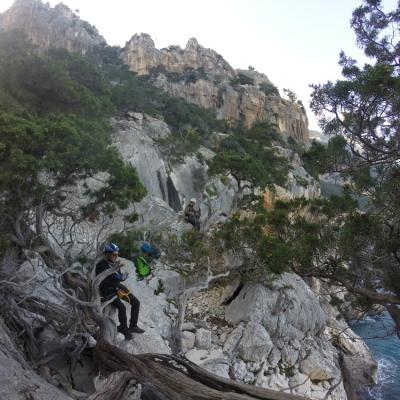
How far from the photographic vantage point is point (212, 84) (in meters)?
56.9

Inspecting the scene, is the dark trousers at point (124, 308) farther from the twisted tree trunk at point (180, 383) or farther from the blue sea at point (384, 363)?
the blue sea at point (384, 363)

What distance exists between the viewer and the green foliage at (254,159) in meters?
18.8

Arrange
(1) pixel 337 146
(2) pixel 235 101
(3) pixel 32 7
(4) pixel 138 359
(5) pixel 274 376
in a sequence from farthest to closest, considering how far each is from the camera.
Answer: (3) pixel 32 7 < (2) pixel 235 101 < (5) pixel 274 376 < (1) pixel 337 146 < (4) pixel 138 359

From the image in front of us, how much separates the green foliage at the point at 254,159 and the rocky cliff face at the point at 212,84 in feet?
36.8

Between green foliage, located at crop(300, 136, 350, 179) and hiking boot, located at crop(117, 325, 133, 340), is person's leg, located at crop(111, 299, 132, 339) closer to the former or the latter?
hiking boot, located at crop(117, 325, 133, 340)

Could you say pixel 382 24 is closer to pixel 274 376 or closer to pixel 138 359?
pixel 138 359

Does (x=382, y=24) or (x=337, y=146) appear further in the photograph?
(x=382, y=24)

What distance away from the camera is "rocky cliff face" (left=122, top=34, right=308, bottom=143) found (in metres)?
55.6

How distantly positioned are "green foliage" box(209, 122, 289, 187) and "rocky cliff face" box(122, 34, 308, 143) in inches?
441

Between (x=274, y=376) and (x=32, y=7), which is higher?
(x=32, y=7)

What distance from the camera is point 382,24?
6223 millimetres

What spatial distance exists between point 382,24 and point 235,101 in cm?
5184

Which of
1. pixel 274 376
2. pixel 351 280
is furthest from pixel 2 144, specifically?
pixel 274 376

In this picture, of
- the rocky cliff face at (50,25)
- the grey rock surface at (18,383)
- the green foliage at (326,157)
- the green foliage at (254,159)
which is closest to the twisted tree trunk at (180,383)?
the grey rock surface at (18,383)
